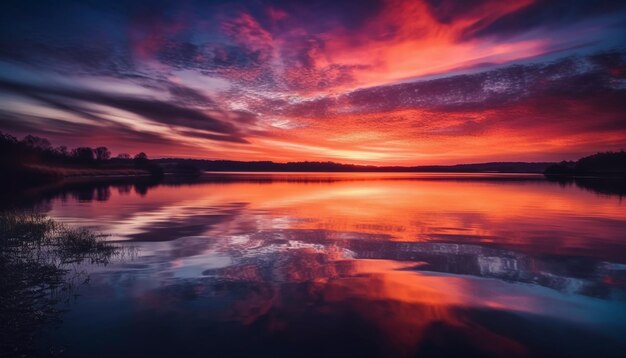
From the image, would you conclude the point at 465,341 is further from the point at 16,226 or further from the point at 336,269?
the point at 16,226

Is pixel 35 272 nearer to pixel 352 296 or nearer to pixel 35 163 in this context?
pixel 352 296

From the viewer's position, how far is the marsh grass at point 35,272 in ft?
28.4

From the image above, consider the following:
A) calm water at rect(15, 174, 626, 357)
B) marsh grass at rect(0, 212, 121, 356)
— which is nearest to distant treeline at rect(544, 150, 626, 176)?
calm water at rect(15, 174, 626, 357)

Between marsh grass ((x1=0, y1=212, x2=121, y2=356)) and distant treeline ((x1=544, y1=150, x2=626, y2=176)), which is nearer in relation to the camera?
marsh grass ((x1=0, y1=212, x2=121, y2=356))

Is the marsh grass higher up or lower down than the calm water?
higher up

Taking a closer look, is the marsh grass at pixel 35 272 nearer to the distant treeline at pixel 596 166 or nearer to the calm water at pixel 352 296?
the calm water at pixel 352 296

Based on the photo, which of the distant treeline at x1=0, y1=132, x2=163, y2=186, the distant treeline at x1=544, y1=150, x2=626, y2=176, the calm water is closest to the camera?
the calm water

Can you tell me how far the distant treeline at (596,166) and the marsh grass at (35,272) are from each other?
20474 cm

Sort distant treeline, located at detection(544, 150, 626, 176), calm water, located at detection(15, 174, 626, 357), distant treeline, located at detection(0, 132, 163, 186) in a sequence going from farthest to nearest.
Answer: distant treeline, located at detection(544, 150, 626, 176) → distant treeline, located at detection(0, 132, 163, 186) → calm water, located at detection(15, 174, 626, 357)

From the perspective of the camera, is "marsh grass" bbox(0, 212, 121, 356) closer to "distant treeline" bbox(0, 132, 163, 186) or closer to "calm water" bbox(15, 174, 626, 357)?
"calm water" bbox(15, 174, 626, 357)

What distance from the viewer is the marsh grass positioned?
866cm

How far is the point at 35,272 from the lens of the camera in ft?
42.4

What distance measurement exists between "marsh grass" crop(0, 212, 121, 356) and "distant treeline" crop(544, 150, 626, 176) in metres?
205

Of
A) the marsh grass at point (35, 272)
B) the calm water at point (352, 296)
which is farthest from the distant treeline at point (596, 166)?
the marsh grass at point (35, 272)
